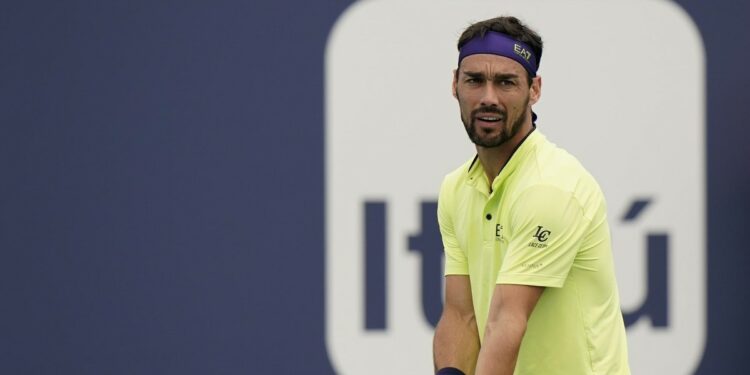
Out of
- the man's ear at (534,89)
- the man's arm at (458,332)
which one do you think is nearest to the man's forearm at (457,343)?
the man's arm at (458,332)

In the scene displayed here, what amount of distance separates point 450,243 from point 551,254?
0.43 meters

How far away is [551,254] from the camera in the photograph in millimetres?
2514

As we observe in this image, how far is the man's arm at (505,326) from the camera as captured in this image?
2.47 meters

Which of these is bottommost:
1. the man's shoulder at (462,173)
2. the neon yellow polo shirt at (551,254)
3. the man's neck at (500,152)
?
the neon yellow polo shirt at (551,254)

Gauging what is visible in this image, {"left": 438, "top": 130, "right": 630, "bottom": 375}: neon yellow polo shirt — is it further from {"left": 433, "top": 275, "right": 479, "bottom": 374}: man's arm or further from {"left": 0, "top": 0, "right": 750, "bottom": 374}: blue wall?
{"left": 0, "top": 0, "right": 750, "bottom": 374}: blue wall

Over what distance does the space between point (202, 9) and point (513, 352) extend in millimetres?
2085

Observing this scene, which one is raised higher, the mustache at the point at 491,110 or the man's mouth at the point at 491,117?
the mustache at the point at 491,110

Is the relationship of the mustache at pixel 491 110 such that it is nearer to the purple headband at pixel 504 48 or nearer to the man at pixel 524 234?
the man at pixel 524 234

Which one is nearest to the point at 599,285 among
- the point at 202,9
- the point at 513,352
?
the point at 513,352

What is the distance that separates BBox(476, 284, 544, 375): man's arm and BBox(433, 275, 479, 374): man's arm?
312mm

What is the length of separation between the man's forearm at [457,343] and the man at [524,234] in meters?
0.02

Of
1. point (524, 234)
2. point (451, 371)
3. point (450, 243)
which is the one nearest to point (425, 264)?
point (450, 243)

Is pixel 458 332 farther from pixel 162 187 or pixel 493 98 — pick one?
pixel 162 187

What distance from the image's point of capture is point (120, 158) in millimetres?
4156
